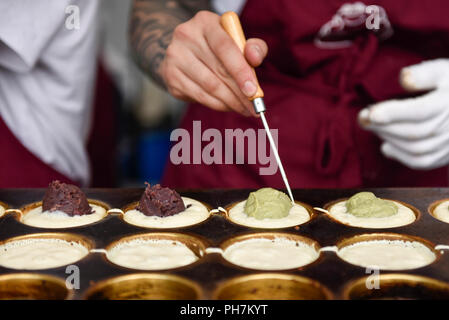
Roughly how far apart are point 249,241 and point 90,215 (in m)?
0.57

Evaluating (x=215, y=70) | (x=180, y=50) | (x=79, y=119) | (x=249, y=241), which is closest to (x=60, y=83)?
(x=79, y=119)

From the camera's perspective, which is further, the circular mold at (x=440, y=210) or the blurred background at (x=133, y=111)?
the blurred background at (x=133, y=111)

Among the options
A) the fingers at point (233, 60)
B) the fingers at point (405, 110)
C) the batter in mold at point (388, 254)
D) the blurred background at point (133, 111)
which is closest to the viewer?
the batter in mold at point (388, 254)

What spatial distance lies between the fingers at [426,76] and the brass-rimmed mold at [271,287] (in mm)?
1130

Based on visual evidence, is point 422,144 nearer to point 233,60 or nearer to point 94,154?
point 233,60

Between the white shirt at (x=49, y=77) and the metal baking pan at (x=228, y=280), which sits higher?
the white shirt at (x=49, y=77)

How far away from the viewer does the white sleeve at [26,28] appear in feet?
7.88

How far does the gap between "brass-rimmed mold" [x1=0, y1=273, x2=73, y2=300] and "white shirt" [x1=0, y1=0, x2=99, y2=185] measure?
3.75 ft

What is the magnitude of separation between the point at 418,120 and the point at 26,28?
1.64 meters

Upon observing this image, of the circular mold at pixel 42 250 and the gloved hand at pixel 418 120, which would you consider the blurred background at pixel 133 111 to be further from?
the circular mold at pixel 42 250

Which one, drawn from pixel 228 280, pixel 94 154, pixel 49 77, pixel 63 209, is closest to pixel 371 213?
pixel 228 280

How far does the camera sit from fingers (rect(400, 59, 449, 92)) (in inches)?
93.2

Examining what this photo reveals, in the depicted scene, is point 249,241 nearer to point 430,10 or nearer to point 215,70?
point 215,70

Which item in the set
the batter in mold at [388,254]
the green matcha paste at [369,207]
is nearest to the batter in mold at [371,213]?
the green matcha paste at [369,207]
